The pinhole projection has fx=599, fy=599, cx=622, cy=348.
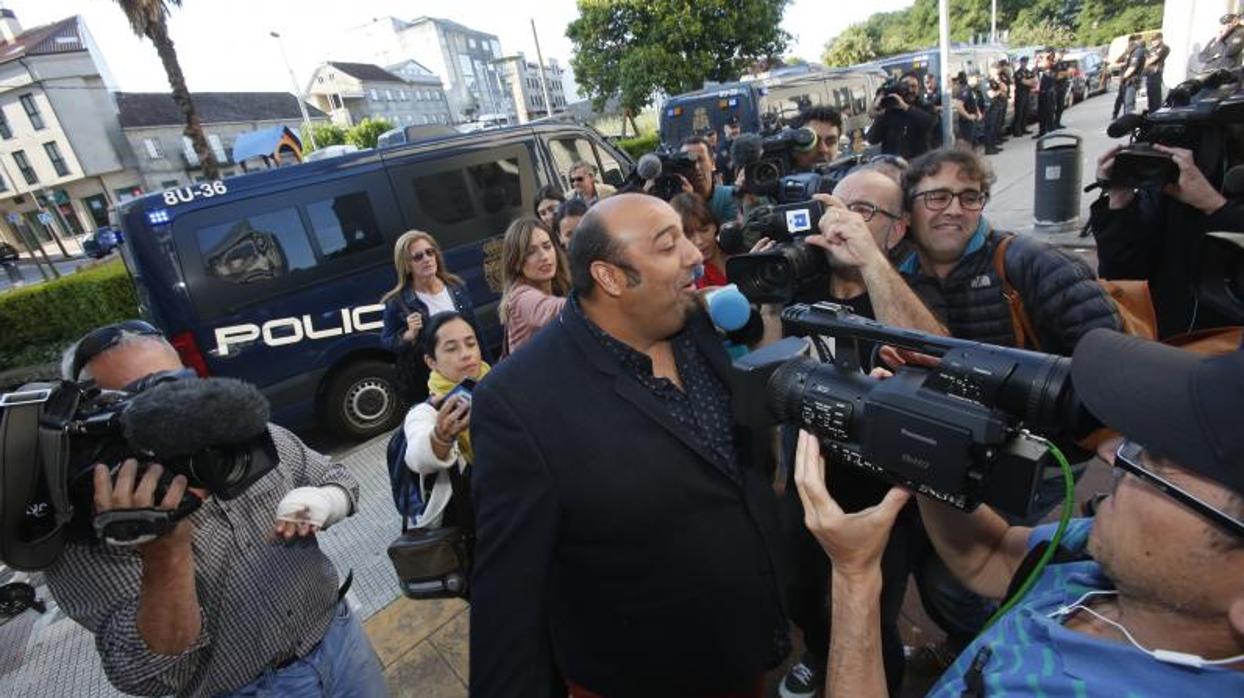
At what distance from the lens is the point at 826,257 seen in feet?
6.38

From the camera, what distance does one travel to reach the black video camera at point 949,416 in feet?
2.86

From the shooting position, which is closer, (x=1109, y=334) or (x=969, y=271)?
(x=1109, y=334)

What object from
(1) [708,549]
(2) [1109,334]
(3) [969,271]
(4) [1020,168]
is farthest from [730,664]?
(4) [1020,168]

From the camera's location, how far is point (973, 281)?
195 cm

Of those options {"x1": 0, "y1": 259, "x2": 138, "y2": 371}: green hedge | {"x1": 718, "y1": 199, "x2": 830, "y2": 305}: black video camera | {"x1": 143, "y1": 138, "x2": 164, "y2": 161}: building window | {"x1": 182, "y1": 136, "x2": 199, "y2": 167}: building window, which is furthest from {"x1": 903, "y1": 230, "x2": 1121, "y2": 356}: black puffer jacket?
{"x1": 182, "y1": 136, "x2": 199, "y2": 167}: building window

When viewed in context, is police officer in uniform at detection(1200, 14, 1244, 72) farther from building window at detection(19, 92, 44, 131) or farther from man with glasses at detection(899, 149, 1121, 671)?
building window at detection(19, 92, 44, 131)

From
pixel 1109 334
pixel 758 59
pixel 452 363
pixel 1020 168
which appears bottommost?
pixel 1020 168

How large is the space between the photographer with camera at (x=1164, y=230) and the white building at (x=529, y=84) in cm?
6253

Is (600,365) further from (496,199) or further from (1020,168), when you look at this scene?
(1020,168)

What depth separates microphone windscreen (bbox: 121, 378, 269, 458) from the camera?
1049 millimetres

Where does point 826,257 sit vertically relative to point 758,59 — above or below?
below

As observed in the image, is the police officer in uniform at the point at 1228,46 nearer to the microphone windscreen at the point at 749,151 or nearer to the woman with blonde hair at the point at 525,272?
the microphone windscreen at the point at 749,151

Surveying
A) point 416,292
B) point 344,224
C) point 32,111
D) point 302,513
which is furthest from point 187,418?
point 32,111

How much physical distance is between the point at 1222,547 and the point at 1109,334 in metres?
0.30
